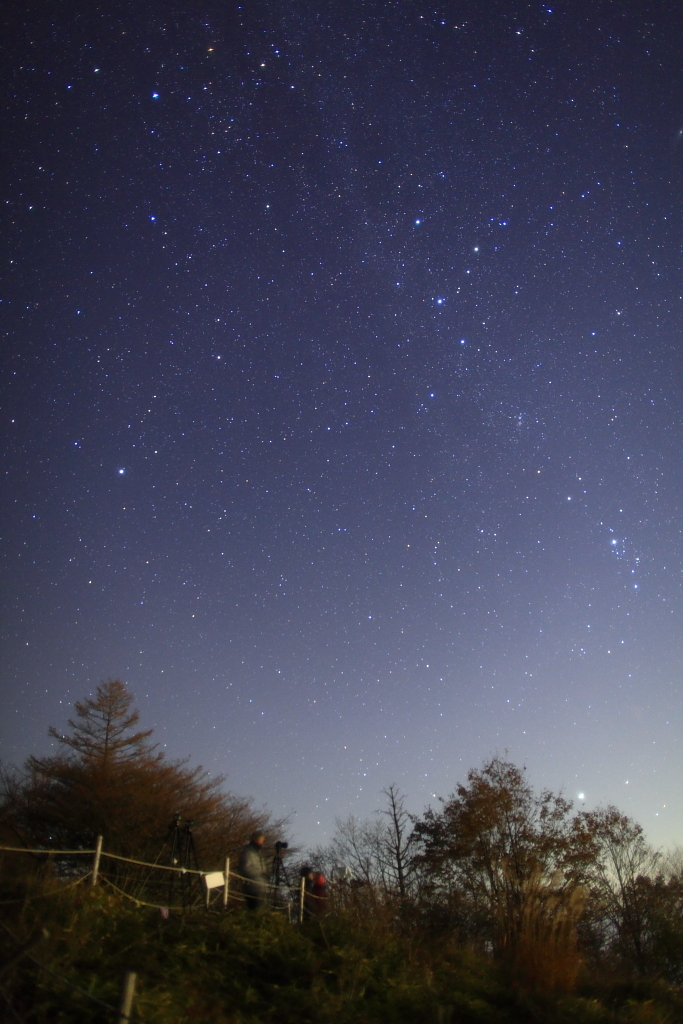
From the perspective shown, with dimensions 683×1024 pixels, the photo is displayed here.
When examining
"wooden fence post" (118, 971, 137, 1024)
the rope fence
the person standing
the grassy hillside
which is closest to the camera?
"wooden fence post" (118, 971, 137, 1024)

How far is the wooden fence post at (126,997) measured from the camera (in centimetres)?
470

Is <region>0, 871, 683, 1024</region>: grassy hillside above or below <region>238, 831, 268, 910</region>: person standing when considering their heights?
below

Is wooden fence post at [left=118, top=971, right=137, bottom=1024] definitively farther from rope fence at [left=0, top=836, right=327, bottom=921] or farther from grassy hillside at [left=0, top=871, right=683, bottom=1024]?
rope fence at [left=0, top=836, right=327, bottom=921]

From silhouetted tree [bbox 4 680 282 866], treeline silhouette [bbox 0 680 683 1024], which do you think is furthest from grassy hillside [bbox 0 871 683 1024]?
silhouetted tree [bbox 4 680 282 866]

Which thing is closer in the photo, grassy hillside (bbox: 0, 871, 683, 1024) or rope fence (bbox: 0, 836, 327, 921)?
grassy hillside (bbox: 0, 871, 683, 1024)

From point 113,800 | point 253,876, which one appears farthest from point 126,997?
point 113,800

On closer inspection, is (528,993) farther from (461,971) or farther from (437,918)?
(437,918)

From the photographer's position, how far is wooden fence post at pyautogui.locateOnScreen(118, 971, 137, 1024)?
4699 millimetres

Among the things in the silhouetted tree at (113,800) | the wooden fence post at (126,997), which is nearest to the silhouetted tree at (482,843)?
the silhouetted tree at (113,800)

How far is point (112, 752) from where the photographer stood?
29688 millimetres

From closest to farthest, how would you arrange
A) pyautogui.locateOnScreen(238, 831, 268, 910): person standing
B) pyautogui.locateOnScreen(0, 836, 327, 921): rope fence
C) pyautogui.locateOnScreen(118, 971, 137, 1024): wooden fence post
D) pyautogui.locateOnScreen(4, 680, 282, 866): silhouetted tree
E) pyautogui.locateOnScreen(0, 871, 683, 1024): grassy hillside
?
pyautogui.locateOnScreen(118, 971, 137, 1024): wooden fence post → pyautogui.locateOnScreen(0, 871, 683, 1024): grassy hillside → pyautogui.locateOnScreen(0, 836, 327, 921): rope fence → pyautogui.locateOnScreen(238, 831, 268, 910): person standing → pyautogui.locateOnScreen(4, 680, 282, 866): silhouetted tree

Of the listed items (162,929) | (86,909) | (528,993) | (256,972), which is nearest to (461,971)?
(528,993)

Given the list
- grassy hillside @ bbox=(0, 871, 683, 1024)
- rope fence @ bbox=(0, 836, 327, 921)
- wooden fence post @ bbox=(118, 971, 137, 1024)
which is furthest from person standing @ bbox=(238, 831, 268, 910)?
wooden fence post @ bbox=(118, 971, 137, 1024)

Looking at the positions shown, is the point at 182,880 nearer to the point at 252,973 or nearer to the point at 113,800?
the point at 252,973
